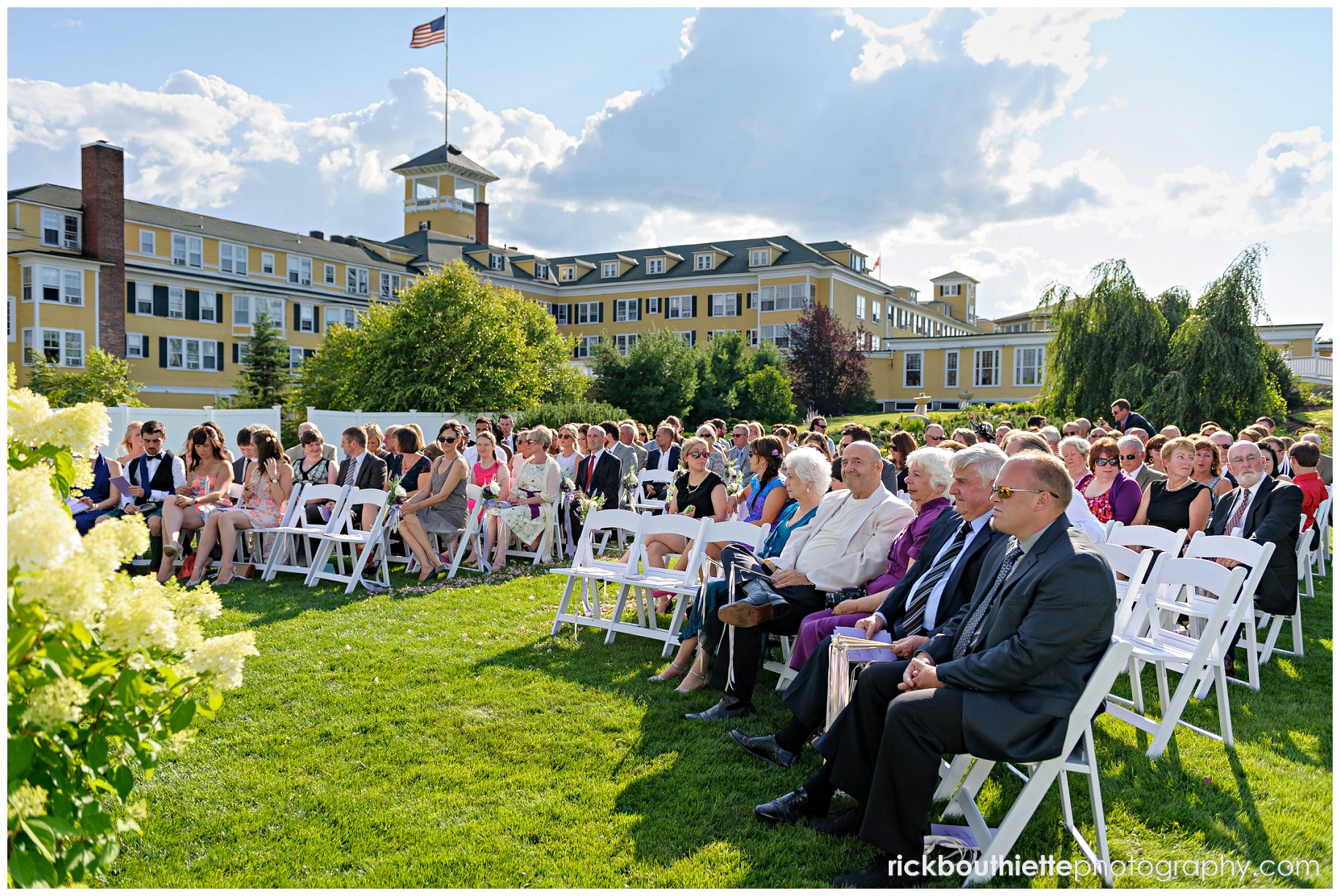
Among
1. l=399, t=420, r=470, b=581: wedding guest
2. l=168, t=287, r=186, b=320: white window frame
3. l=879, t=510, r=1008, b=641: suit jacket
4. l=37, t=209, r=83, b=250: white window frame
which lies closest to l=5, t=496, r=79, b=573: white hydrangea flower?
l=879, t=510, r=1008, b=641: suit jacket

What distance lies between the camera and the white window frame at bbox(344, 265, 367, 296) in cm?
5453

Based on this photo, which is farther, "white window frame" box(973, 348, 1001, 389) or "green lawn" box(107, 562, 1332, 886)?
"white window frame" box(973, 348, 1001, 389)

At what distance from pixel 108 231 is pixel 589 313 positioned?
30277 millimetres

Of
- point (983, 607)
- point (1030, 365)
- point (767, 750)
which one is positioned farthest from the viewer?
point (1030, 365)

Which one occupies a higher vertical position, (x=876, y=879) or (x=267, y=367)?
(x=267, y=367)

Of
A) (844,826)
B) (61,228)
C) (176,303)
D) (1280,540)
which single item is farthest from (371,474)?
(61,228)

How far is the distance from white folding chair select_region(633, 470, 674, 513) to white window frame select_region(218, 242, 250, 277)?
4500 cm

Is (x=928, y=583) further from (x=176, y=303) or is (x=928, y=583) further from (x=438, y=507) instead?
(x=176, y=303)

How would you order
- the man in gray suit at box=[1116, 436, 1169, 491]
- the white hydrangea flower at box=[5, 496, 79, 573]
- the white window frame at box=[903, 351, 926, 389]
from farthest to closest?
the white window frame at box=[903, 351, 926, 389] < the man in gray suit at box=[1116, 436, 1169, 491] < the white hydrangea flower at box=[5, 496, 79, 573]

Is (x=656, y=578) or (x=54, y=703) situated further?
(x=656, y=578)

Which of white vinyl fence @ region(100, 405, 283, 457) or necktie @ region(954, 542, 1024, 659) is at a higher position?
white vinyl fence @ region(100, 405, 283, 457)

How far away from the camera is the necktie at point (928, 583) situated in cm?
476

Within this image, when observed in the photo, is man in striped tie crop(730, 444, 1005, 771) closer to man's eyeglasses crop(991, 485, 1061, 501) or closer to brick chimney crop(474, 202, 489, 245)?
man's eyeglasses crop(991, 485, 1061, 501)

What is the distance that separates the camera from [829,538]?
597cm
